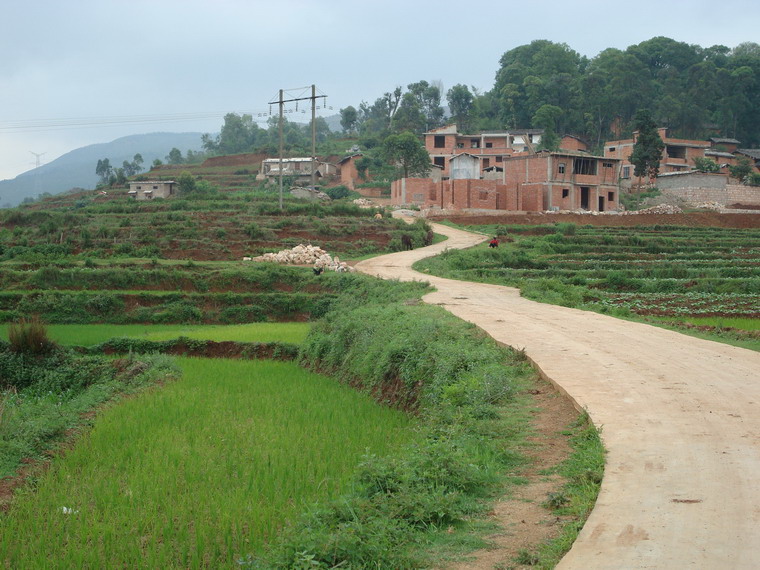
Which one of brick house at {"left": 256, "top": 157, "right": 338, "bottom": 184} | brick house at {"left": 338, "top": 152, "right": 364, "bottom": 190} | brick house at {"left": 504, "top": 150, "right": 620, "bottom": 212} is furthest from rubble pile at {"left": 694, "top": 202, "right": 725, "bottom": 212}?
brick house at {"left": 256, "top": 157, "right": 338, "bottom": 184}

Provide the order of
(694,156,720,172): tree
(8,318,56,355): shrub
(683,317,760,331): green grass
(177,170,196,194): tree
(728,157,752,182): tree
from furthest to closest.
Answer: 1. (694,156,720,172): tree
2. (177,170,196,194): tree
3. (728,157,752,182): tree
4. (683,317,760,331): green grass
5. (8,318,56,355): shrub

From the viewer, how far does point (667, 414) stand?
789cm

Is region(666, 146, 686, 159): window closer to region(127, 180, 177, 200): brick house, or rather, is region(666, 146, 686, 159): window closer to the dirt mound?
the dirt mound

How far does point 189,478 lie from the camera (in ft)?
26.6

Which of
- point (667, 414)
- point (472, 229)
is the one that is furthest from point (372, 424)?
point (472, 229)

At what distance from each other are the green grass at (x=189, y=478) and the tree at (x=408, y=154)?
53.9 m

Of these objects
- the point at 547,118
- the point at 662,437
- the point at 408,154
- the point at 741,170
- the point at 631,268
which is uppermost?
the point at 547,118

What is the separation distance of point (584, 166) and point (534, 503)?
176 feet

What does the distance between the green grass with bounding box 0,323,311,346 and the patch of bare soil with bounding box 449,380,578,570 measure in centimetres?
1227

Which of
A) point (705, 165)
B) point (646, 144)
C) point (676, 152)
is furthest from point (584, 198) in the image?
point (676, 152)

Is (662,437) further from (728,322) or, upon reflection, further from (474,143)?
(474,143)

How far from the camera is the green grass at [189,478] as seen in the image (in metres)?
6.30

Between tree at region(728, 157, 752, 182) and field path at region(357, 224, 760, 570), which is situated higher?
tree at region(728, 157, 752, 182)

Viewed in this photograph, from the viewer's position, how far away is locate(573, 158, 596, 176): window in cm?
5628
